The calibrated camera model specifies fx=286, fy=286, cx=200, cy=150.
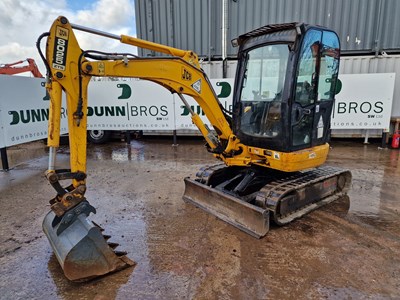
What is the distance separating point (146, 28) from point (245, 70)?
8117mm

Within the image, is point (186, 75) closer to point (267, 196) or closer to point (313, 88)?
point (313, 88)

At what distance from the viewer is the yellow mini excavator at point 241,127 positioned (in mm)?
2736

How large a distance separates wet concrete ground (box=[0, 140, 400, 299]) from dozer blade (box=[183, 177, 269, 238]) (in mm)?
108

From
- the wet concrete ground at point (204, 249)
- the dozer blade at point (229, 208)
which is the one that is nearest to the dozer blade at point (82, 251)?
the wet concrete ground at point (204, 249)

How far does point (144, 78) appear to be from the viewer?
335cm

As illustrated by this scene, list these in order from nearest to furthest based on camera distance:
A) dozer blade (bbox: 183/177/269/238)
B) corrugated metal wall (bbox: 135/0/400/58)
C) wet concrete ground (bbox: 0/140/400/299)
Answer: wet concrete ground (bbox: 0/140/400/299) < dozer blade (bbox: 183/177/269/238) < corrugated metal wall (bbox: 135/0/400/58)

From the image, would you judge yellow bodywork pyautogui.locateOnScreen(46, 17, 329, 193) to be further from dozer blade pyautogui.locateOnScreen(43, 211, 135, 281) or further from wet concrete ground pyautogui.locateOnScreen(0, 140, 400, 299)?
wet concrete ground pyautogui.locateOnScreen(0, 140, 400, 299)

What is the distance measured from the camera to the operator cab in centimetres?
355

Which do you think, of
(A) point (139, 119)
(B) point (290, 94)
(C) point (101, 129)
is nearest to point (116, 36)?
(B) point (290, 94)

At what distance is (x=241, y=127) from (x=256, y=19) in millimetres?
7608

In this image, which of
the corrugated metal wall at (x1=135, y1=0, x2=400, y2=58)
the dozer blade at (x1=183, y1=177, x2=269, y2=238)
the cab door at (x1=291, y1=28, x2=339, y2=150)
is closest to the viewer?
the dozer blade at (x1=183, y1=177, x2=269, y2=238)

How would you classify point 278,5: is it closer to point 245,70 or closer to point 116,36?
point 245,70

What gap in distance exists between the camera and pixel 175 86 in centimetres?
363

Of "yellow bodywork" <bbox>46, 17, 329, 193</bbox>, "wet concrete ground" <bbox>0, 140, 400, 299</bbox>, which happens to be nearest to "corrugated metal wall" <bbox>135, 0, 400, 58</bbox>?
"wet concrete ground" <bbox>0, 140, 400, 299</bbox>
